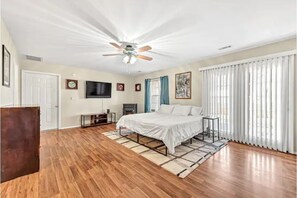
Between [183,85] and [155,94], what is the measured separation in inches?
65.9

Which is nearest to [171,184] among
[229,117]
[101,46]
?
[229,117]

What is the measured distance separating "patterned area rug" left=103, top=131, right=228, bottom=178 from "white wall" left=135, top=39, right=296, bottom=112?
5.27ft

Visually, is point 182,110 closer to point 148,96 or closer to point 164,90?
point 164,90

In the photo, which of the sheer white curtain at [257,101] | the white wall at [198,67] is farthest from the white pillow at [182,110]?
the sheer white curtain at [257,101]

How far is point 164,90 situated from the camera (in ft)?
18.8

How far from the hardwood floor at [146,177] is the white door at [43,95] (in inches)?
91.3

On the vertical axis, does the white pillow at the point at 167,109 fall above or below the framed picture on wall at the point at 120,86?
below

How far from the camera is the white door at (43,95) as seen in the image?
14.7 ft

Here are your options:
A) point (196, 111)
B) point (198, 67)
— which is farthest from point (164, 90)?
point (196, 111)

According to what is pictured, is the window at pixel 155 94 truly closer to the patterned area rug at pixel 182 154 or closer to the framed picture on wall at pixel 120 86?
the framed picture on wall at pixel 120 86

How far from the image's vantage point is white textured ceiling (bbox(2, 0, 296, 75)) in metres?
1.81

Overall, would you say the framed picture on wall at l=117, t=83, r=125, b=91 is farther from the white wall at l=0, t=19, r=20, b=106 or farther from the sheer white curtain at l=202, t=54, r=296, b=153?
the sheer white curtain at l=202, t=54, r=296, b=153

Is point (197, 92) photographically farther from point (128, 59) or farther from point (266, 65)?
point (128, 59)

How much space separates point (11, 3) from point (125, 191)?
2.90 metres
